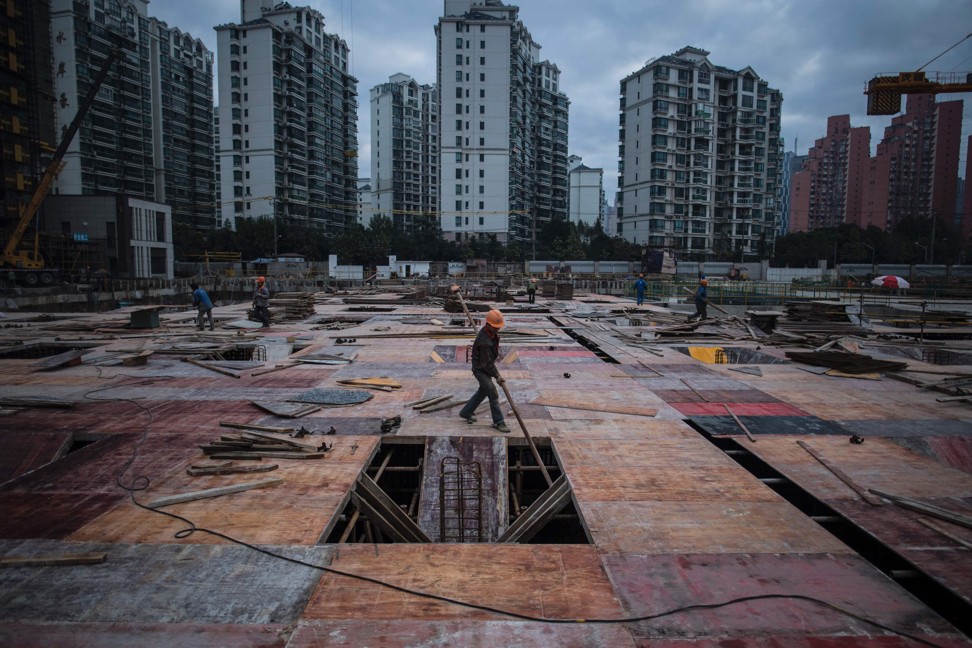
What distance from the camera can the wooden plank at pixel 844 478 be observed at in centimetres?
556

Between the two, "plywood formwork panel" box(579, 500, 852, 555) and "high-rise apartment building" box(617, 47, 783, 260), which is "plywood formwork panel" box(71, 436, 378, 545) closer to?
"plywood formwork panel" box(579, 500, 852, 555)

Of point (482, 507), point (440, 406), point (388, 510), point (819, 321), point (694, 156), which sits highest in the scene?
point (694, 156)

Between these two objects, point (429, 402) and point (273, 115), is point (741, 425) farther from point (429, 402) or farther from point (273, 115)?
point (273, 115)

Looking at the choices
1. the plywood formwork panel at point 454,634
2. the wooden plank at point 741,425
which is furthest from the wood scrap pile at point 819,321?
the plywood formwork panel at point 454,634

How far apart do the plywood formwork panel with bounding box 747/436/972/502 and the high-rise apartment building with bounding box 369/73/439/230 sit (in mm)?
103845

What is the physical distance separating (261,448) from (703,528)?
5.21 m

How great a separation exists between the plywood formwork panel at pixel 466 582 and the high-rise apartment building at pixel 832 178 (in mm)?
140806

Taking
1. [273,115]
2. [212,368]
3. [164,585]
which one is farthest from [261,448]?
[273,115]

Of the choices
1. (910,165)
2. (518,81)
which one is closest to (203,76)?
(518,81)

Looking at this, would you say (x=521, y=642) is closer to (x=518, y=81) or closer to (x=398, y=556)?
(x=398, y=556)

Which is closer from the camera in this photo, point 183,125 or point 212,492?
point 212,492

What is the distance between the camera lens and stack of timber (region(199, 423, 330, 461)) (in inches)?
263

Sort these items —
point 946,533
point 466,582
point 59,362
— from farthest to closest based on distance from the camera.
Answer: point 59,362
point 946,533
point 466,582

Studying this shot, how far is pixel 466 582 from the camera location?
418cm
